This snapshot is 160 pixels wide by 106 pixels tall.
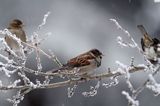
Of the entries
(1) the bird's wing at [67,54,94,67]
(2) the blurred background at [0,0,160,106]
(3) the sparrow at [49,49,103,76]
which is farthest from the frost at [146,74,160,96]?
(2) the blurred background at [0,0,160,106]

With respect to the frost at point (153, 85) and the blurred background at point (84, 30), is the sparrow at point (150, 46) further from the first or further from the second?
the blurred background at point (84, 30)

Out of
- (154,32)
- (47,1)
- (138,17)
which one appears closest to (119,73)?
(154,32)

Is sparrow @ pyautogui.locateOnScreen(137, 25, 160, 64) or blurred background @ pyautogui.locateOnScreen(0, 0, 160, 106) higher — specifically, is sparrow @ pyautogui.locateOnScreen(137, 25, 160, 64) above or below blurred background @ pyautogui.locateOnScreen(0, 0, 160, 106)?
below

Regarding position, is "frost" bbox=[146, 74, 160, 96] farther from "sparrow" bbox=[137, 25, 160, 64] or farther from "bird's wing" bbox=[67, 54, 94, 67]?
"bird's wing" bbox=[67, 54, 94, 67]

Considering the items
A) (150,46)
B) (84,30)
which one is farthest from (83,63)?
(84,30)

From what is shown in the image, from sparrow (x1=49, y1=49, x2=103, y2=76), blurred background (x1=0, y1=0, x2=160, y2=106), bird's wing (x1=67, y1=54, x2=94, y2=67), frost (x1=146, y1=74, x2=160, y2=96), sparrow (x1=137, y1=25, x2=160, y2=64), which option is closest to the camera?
frost (x1=146, y1=74, x2=160, y2=96)

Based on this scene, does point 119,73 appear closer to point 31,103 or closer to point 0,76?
point 0,76

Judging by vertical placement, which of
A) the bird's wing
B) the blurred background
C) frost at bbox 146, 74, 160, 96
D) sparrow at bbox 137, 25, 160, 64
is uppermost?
the blurred background

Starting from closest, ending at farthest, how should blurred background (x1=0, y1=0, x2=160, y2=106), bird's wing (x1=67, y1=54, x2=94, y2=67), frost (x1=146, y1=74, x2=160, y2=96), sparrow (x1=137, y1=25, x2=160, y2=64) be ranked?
1. frost (x1=146, y1=74, x2=160, y2=96)
2. sparrow (x1=137, y1=25, x2=160, y2=64)
3. bird's wing (x1=67, y1=54, x2=94, y2=67)
4. blurred background (x1=0, y1=0, x2=160, y2=106)

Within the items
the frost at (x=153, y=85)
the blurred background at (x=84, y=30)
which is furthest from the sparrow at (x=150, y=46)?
the blurred background at (x=84, y=30)
